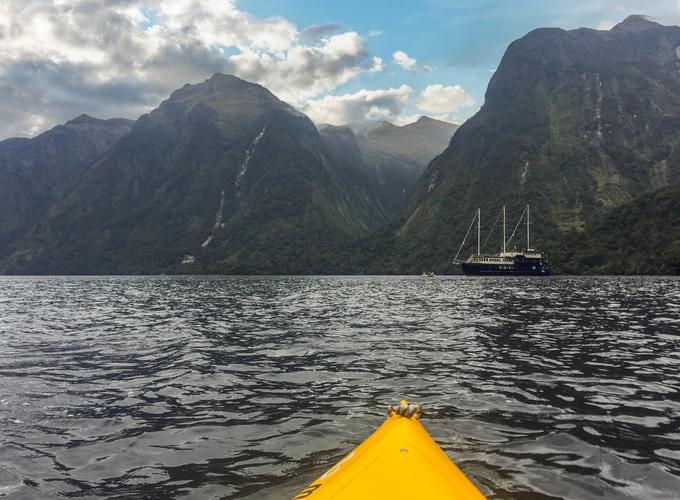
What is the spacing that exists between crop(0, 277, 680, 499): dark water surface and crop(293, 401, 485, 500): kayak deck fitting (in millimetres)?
2216

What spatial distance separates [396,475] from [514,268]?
6435 inches

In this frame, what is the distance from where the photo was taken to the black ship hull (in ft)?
506

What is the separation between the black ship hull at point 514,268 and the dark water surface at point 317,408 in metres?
136

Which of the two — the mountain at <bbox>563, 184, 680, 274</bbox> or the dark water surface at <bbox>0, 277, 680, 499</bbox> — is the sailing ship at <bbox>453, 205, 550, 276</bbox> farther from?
the dark water surface at <bbox>0, 277, 680, 499</bbox>

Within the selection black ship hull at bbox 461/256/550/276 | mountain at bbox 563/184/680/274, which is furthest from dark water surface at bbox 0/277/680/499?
black ship hull at bbox 461/256/550/276

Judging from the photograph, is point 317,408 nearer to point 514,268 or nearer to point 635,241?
point 514,268

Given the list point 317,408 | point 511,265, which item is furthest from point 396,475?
point 511,265

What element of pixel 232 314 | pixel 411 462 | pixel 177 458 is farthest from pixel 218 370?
pixel 232 314

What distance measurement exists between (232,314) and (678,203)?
160 metres

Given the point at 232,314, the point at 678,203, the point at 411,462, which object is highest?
the point at 678,203

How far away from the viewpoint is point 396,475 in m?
5.39

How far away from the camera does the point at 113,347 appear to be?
2273cm

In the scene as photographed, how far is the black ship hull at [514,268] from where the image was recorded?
506 ft

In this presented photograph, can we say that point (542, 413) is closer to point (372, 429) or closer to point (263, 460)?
point (372, 429)
